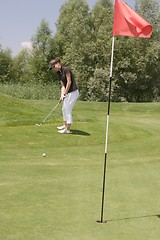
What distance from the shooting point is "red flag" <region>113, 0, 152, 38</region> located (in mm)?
5977

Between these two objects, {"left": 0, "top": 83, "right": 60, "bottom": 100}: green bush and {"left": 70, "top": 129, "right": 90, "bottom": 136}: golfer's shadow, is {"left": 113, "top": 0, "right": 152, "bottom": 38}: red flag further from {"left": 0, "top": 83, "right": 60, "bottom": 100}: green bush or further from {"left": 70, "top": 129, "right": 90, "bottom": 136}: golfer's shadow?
{"left": 0, "top": 83, "right": 60, "bottom": 100}: green bush

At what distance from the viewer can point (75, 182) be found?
7270 millimetres

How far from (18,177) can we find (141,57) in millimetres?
40573

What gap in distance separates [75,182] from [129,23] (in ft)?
9.37

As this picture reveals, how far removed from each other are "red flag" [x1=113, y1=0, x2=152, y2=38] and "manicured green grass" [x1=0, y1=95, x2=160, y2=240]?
94.8 inches

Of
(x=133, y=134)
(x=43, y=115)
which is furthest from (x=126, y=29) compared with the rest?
(x=43, y=115)

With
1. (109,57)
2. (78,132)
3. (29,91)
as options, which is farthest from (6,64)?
(78,132)

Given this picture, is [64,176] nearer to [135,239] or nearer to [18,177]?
[18,177]

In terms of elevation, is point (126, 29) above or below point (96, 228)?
above

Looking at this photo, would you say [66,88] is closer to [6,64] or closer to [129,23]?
[129,23]

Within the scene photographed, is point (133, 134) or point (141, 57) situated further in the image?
point (141, 57)

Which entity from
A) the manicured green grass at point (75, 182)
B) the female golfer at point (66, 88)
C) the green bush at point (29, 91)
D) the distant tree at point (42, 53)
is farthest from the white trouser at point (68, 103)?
the distant tree at point (42, 53)

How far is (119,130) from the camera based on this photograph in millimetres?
15070

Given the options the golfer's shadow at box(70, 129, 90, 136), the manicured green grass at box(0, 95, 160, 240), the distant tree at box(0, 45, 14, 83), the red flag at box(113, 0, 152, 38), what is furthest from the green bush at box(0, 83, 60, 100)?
the distant tree at box(0, 45, 14, 83)
